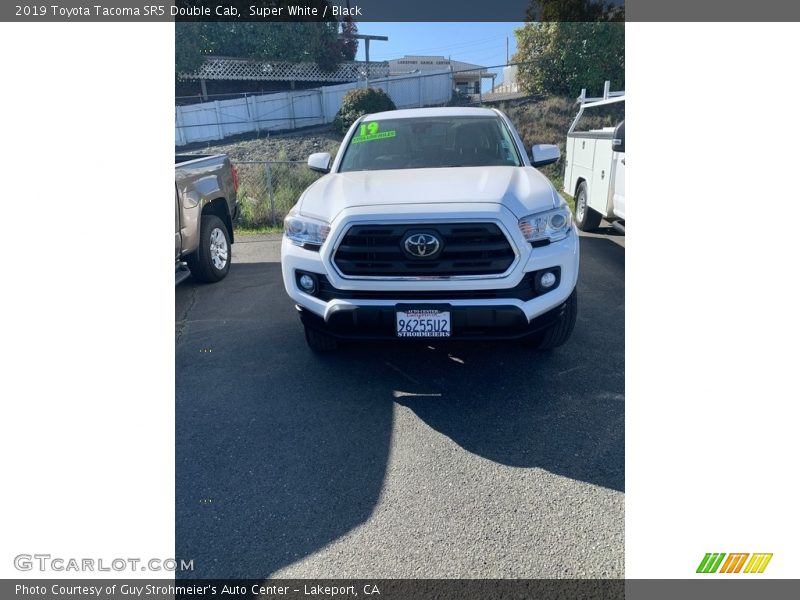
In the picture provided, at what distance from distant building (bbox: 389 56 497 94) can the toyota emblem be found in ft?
68.7

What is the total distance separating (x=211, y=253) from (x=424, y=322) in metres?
3.83

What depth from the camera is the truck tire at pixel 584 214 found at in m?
8.16

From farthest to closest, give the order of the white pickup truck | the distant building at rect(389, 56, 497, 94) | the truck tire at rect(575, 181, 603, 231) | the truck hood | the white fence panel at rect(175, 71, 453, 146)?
1. the distant building at rect(389, 56, 497, 94)
2. the white fence panel at rect(175, 71, 453, 146)
3. the truck tire at rect(575, 181, 603, 231)
4. the white pickup truck
5. the truck hood

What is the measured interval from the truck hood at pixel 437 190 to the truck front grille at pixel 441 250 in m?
0.17

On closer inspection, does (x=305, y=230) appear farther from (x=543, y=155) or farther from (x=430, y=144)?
(x=543, y=155)

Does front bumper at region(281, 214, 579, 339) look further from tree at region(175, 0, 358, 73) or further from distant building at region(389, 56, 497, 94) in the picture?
distant building at region(389, 56, 497, 94)

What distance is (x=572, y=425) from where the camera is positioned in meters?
3.15

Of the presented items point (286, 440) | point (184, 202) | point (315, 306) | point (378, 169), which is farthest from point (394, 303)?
point (184, 202)

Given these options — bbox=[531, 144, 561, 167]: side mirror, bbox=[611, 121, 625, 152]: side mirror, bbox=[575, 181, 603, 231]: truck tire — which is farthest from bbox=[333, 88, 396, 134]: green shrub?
bbox=[531, 144, 561, 167]: side mirror

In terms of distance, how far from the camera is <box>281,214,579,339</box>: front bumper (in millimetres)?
3211

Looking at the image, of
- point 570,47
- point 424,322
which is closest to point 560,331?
point 424,322

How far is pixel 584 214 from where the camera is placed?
8273 millimetres

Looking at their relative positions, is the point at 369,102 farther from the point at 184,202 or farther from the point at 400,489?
the point at 400,489

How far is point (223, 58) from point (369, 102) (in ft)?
22.6
